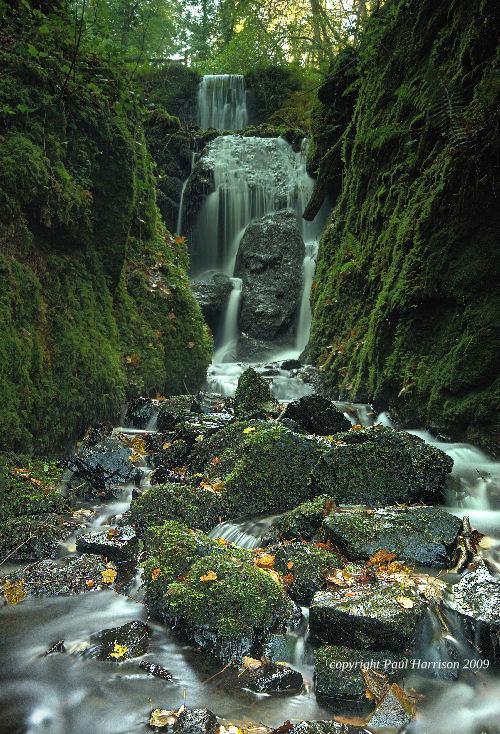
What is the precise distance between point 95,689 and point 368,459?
326cm

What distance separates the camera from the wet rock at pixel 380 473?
5.03m

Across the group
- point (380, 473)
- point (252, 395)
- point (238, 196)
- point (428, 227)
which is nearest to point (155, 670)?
point (380, 473)

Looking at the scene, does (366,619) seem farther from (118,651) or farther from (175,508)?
(175,508)

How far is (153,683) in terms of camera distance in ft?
9.01

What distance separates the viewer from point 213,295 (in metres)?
16.3

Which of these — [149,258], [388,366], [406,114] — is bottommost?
[388,366]

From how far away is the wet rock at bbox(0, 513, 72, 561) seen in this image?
4.05 m

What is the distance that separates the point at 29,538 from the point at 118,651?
1.55 m

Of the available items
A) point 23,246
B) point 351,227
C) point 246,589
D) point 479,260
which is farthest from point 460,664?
point 351,227

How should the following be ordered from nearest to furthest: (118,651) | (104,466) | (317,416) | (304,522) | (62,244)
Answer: (118,651), (304,522), (104,466), (317,416), (62,244)

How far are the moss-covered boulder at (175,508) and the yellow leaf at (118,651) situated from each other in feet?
4.80

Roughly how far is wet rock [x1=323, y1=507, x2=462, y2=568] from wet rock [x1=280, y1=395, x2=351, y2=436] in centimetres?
244

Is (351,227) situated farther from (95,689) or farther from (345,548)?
(95,689)

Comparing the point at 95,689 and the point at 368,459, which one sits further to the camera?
the point at 368,459
